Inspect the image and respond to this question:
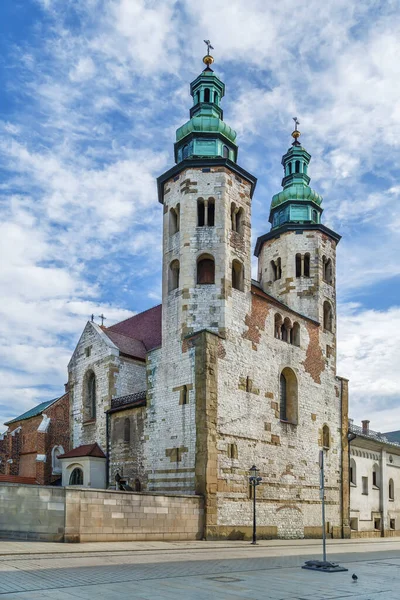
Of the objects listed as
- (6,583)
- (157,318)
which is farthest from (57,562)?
(157,318)

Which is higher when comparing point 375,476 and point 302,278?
point 302,278

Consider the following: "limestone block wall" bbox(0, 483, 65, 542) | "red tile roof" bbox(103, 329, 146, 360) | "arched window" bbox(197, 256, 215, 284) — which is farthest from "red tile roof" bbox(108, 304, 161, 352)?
"limestone block wall" bbox(0, 483, 65, 542)

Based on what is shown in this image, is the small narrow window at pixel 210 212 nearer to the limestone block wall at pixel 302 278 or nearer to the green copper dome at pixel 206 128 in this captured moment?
the green copper dome at pixel 206 128

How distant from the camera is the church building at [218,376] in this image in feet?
88.8

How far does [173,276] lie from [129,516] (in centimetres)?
1277

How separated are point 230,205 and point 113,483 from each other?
49.9 feet

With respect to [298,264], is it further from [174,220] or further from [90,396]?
[90,396]

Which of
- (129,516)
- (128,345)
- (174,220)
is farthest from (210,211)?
(129,516)

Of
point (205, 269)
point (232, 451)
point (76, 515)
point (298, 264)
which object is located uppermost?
point (298, 264)

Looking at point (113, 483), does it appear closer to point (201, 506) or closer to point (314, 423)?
point (201, 506)

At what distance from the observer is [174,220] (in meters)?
32.0

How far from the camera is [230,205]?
31.1 metres

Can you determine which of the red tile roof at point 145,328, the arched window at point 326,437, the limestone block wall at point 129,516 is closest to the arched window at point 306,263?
the red tile roof at point 145,328

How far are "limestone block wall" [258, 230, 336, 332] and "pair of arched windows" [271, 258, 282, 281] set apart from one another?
0.45 feet
